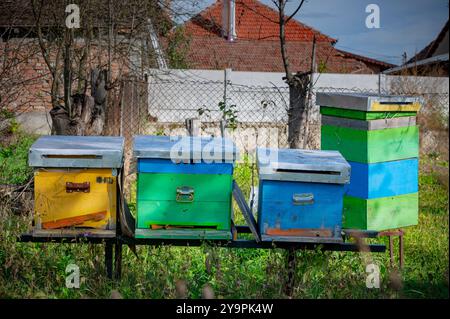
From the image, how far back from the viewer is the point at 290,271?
11.9 ft

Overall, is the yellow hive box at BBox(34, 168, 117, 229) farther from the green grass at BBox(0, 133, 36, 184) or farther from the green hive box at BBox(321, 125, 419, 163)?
the green grass at BBox(0, 133, 36, 184)

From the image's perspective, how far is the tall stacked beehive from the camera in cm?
423

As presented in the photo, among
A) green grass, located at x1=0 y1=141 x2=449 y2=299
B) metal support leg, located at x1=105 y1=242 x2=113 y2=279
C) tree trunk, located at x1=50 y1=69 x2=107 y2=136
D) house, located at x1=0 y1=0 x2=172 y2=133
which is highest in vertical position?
house, located at x1=0 y1=0 x2=172 y2=133

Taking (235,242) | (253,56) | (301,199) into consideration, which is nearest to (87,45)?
(235,242)

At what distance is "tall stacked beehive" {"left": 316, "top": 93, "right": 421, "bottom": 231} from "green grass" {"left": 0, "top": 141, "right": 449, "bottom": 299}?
0.36 m

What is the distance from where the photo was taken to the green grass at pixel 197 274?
11.7 ft

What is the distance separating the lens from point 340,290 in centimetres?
370

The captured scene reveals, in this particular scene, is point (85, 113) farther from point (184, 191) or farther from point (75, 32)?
point (184, 191)

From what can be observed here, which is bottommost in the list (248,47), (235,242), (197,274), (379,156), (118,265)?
(197,274)

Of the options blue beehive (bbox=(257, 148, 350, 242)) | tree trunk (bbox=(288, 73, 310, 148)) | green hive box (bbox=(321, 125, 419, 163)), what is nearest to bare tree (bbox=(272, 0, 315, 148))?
tree trunk (bbox=(288, 73, 310, 148))

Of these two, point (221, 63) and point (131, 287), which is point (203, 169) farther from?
point (221, 63)

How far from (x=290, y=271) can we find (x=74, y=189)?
128cm
